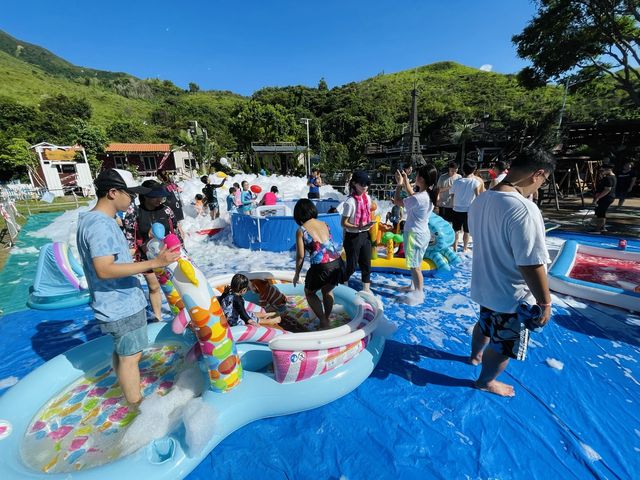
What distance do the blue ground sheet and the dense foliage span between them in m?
15.5

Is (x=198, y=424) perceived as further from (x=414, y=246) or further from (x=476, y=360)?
(x=414, y=246)

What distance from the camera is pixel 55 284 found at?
479 cm

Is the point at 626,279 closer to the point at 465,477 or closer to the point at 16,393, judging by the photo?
the point at 465,477

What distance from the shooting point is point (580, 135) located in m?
19.5

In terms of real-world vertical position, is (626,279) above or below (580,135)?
below

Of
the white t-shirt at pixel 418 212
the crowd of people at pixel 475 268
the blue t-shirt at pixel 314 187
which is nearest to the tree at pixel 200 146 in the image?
the blue t-shirt at pixel 314 187

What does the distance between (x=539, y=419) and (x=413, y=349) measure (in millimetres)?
1242

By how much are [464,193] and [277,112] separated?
38.2 metres

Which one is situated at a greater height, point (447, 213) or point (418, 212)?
point (418, 212)

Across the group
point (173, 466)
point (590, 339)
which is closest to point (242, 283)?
point (173, 466)

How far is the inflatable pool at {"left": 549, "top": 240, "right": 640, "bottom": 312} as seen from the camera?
4.12 m

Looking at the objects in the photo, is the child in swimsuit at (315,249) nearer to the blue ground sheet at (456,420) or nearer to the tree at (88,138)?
the blue ground sheet at (456,420)

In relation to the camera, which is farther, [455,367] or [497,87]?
[497,87]

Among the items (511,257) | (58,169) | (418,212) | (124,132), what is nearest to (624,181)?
(418,212)
